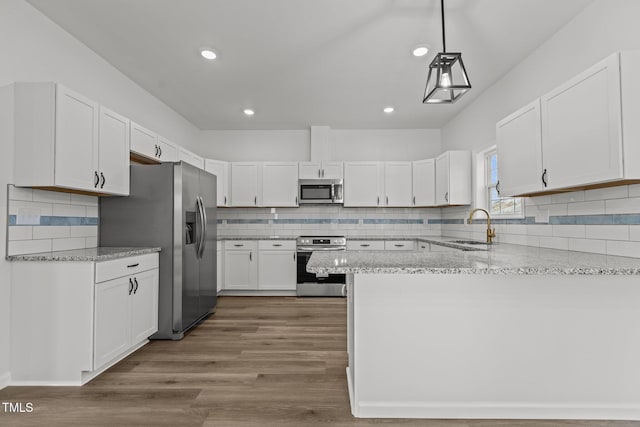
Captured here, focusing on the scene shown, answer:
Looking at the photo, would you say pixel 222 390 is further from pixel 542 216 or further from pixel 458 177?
pixel 458 177

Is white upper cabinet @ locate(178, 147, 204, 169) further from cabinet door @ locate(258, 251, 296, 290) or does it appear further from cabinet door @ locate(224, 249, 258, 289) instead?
cabinet door @ locate(258, 251, 296, 290)

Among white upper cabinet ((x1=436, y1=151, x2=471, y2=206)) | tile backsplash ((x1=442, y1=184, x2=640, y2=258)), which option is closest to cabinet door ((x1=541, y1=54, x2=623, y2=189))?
tile backsplash ((x1=442, y1=184, x2=640, y2=258))

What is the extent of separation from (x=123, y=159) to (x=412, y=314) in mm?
2774

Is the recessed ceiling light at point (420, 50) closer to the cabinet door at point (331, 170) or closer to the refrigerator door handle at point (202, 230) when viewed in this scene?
the cabinet door at point (331, 170)

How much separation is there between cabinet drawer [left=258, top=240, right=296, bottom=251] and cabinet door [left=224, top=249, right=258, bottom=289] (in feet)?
0.75

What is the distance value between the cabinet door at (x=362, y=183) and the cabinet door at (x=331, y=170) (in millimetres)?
95

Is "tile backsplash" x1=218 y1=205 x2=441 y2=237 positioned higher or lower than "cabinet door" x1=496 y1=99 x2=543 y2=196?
lower

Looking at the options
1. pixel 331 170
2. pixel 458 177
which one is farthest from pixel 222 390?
pixel 458 177

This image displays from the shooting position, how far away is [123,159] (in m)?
2.89

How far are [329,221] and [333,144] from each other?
4.29ft

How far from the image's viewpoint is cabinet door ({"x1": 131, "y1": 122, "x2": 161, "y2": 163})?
10.1 feet

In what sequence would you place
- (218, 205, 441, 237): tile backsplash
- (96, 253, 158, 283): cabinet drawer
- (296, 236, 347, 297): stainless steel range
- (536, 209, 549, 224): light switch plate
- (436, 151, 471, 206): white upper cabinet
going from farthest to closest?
(218, 205, 441, 237): tile backsplash → (296, 236, 347, 297): stainless steel range → (436, 151, 471, 206): white upper cabinet → (536, 209, 549, 224): light switch plate → (96, 253, 158, 283): cabinet drawer

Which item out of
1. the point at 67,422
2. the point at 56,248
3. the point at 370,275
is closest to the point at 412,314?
the point at 370,275

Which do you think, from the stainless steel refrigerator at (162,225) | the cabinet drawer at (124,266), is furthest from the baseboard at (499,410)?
the stainless steel refrigerator at (162,225)
